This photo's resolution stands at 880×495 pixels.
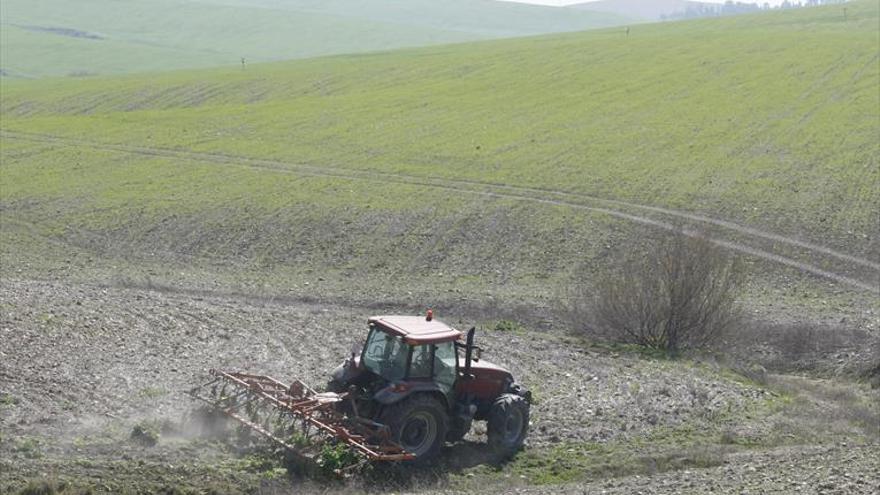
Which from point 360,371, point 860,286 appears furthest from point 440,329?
point 860,286

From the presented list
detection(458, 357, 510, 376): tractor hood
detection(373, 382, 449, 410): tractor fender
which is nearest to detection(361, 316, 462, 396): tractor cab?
detection(373, 382, 449, 410): tractor fender

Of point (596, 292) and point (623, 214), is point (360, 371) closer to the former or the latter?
point (596, 292)

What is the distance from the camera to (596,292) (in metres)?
33.9

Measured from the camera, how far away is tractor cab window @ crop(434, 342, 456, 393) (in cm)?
2044

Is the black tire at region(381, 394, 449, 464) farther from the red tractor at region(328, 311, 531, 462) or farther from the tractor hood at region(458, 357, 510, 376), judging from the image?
the tractor hood at region(458, 357, 510, 376)

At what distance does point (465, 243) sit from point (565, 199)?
26.7 feet

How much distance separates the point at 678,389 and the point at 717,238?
2133cm

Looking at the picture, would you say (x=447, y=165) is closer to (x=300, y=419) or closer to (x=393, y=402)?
(x=393, y=402)

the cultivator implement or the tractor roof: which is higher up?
the tractor roof

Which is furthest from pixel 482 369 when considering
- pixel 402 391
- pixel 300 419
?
pixel 300 419

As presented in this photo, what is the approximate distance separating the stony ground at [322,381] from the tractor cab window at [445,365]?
130 centimetres

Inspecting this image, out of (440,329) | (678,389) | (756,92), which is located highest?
(756,92)

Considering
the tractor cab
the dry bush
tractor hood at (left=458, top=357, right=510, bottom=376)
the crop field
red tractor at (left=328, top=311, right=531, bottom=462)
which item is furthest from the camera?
the dry bush

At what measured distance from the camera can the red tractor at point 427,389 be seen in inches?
781
